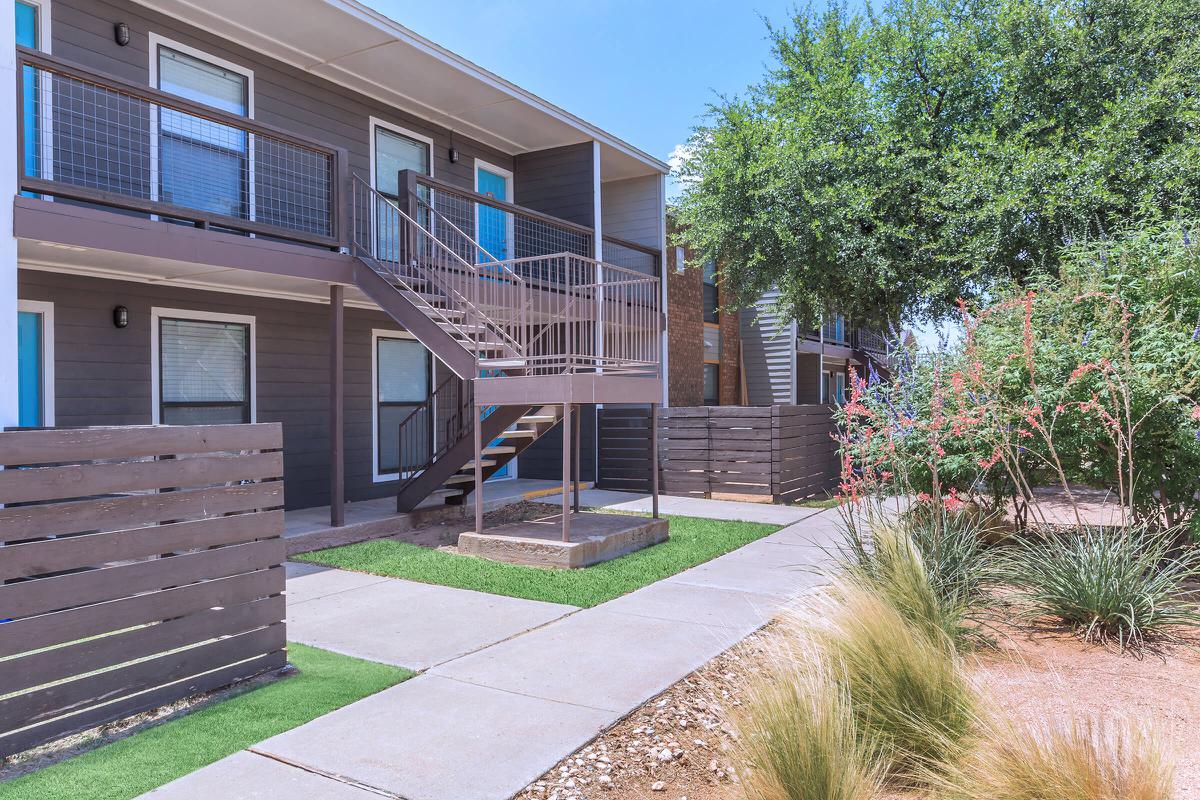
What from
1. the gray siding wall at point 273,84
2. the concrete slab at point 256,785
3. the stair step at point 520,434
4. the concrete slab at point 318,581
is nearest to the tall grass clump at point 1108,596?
the concrete slab at point 256,785

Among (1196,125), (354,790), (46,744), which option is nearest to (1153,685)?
(354,790)

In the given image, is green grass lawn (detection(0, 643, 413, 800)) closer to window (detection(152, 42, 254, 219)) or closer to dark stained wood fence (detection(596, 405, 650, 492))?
window (detection(152, 42, 254, 219))

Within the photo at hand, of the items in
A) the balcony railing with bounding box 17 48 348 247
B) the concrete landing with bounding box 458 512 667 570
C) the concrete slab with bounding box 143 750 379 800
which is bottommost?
the concrete slab with bounding box 143 750 379 800

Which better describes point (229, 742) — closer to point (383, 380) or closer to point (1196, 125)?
point (383, 380)

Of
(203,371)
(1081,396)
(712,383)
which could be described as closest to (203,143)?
(203,371)

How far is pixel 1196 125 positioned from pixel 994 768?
10631mm

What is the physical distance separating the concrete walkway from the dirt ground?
13cm

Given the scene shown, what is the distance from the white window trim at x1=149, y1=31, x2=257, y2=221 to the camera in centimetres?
805

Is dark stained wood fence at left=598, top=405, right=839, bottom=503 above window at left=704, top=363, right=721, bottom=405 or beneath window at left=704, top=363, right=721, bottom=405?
beneath

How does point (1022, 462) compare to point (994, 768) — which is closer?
point (994, 768)

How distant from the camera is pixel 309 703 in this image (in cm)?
399

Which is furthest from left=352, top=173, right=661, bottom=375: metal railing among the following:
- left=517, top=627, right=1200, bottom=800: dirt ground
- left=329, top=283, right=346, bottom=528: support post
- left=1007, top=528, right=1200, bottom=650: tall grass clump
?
left=1007, top=528, right=1200, bottom=650: tall grass clump

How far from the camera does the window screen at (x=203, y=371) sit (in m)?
8.77

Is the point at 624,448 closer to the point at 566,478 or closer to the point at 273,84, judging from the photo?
the point at 566,478
